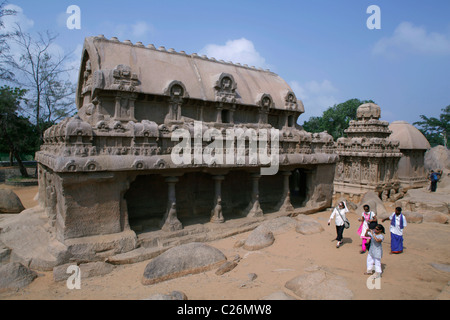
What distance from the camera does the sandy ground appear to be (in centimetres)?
617

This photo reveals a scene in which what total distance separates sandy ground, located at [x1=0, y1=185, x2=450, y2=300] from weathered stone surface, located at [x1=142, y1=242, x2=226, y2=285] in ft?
0.48

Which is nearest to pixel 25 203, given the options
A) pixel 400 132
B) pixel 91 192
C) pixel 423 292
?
pixel 91 192

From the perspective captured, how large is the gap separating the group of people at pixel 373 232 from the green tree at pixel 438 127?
1670 inches

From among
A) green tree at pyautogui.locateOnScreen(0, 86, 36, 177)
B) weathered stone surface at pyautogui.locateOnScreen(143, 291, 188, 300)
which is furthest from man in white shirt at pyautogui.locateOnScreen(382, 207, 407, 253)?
green tree at pyautogui.locateOnScreen(0, 86, 36, 177)

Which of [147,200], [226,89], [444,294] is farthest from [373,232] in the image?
[226,89]

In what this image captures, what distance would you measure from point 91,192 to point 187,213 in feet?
12.9

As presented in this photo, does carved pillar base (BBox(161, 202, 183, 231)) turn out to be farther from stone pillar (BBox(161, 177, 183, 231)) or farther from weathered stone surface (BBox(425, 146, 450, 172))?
weathered stone surface (BBox(425, 146, 450, 172))

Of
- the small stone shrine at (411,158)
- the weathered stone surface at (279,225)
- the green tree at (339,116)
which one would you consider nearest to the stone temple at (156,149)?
the weathered stone surface at (279,225)

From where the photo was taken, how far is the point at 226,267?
725 cm

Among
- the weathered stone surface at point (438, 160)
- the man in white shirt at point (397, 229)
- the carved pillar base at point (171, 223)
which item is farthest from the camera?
the weathered stone surface at point (438, 160)

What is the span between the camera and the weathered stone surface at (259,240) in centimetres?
877

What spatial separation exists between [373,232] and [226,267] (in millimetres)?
3487

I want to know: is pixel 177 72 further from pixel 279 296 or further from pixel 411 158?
pixel 411 158

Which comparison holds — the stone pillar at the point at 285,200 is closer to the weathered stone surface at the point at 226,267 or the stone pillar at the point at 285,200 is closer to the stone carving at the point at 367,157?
the weathered stone surface at the point at 226,267
